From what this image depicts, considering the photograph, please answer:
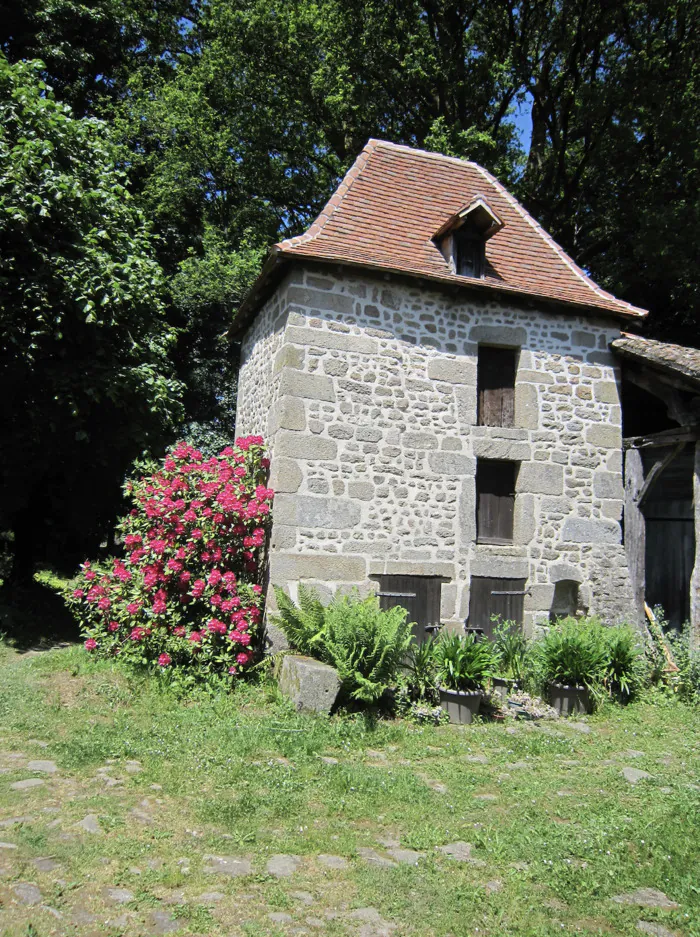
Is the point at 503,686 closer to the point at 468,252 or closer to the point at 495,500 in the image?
the point at 495,500

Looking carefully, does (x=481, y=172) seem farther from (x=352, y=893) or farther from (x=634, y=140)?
(x=352, y=893)

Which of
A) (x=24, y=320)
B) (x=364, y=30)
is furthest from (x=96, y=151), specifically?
(x=364, y=30)

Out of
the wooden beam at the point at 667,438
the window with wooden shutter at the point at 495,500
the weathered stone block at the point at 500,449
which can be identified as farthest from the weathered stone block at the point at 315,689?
the wooden beam at the point at 667,438

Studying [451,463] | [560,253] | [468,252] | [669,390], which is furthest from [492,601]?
[560,253]

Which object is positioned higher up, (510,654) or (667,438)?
(667,438)

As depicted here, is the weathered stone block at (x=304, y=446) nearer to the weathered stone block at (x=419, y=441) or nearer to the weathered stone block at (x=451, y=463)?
the weathered stone block at (x=419, y=441)

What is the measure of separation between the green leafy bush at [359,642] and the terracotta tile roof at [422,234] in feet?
13.8

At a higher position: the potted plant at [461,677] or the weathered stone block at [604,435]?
the weathered stone block at [604,435]

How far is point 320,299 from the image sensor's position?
8.48 m

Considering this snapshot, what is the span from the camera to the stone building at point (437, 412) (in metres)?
8.31

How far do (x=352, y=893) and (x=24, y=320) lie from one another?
928 centimetres

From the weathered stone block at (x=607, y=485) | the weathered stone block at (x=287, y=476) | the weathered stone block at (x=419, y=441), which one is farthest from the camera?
the weathered stone block at (x=607, y=485)

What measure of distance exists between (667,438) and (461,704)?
15.6 feet

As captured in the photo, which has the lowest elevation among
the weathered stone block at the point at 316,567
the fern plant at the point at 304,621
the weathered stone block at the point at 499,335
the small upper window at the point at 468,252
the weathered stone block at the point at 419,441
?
the fern plant at the point at 304,621
